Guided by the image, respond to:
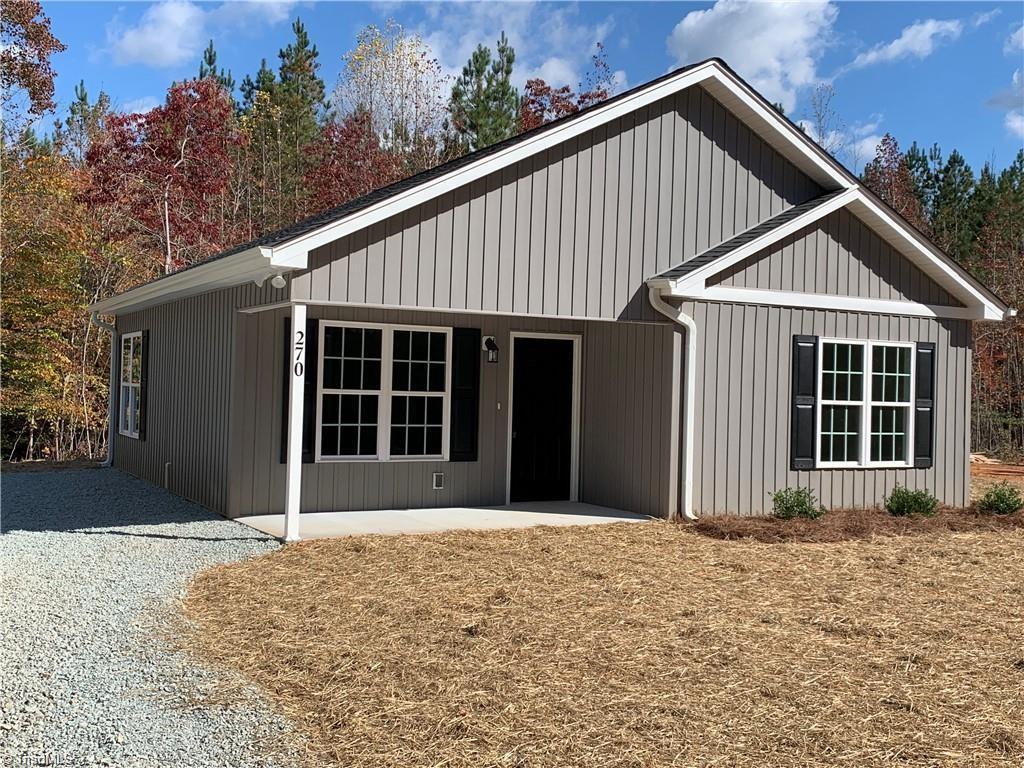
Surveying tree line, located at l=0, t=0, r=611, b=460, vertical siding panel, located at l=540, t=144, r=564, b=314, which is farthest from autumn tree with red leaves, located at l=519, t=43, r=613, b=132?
vertical siding panel, located at l=540, t=144, r=564, b=314

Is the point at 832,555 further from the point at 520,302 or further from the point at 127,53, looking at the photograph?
the point at 127,53

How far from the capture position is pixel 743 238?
10.2 metres

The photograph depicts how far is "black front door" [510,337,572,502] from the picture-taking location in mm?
11070

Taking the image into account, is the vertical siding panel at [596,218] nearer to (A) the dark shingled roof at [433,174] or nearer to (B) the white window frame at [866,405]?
(A) the dark shingled roof at [433,174]

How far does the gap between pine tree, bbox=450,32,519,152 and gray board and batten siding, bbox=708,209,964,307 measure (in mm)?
15800

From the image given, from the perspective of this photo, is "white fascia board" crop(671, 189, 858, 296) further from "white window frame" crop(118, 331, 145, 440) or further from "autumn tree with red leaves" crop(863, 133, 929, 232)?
"autumn tree with red leaves" crop(863, 133, 929, 232)

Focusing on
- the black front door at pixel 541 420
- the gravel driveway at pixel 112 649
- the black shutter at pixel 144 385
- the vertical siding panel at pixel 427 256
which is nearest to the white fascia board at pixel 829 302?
the black front door at pixel 541 420

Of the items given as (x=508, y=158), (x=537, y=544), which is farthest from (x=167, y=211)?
(x=537, y=544)

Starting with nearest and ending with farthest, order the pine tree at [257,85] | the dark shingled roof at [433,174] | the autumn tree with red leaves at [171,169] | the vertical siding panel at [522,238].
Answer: the dark shingled roof at [433,174]
the vertical siding panel at [522,238]
the autumn tree with red leaves at [171,169]
the pine tree at [257,85]

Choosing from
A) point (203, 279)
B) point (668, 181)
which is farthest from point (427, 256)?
point (668, 181)

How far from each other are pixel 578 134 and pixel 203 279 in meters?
4.10

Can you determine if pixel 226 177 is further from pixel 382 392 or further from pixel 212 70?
pixel 382 392

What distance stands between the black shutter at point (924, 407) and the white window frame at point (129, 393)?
10.0m

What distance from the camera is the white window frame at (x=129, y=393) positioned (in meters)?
13.5
